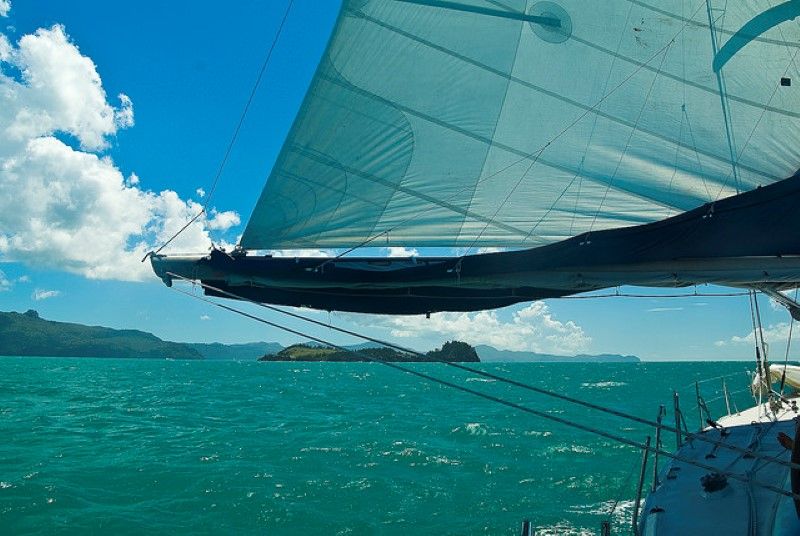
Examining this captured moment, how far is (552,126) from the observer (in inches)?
253

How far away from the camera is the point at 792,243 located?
5043 mm

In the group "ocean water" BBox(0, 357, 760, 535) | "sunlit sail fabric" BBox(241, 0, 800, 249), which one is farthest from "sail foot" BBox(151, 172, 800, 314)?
"ocean water" BBox(0, 357, 760, 535)

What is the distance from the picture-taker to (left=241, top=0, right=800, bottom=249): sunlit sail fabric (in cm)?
615

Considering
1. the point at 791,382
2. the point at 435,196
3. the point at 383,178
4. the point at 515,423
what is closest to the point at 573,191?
the point at 435,196

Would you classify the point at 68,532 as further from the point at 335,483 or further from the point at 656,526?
the point at 656,526

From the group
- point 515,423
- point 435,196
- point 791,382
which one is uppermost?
point 435,196

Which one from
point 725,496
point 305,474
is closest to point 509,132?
point 725,496

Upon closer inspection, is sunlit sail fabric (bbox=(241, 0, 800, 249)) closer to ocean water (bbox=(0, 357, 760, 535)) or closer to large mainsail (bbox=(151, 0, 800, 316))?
large mainsail (bbox=(151, 0, 800, 316))

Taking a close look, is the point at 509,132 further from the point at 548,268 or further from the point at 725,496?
the point at 725,496

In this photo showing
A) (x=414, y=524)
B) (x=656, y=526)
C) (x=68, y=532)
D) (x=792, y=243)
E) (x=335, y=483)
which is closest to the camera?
(x=792, y=243)

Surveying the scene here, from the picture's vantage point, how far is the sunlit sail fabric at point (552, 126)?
6.15 m

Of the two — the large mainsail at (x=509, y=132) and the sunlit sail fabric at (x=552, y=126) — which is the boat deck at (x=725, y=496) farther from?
the sunlit sail fabric at (x=552, y=126)

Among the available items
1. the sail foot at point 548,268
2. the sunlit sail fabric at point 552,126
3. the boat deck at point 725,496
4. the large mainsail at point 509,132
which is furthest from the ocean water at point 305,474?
the sunlit sail fabric at point 552,126

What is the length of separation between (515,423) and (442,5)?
75.7 feet
